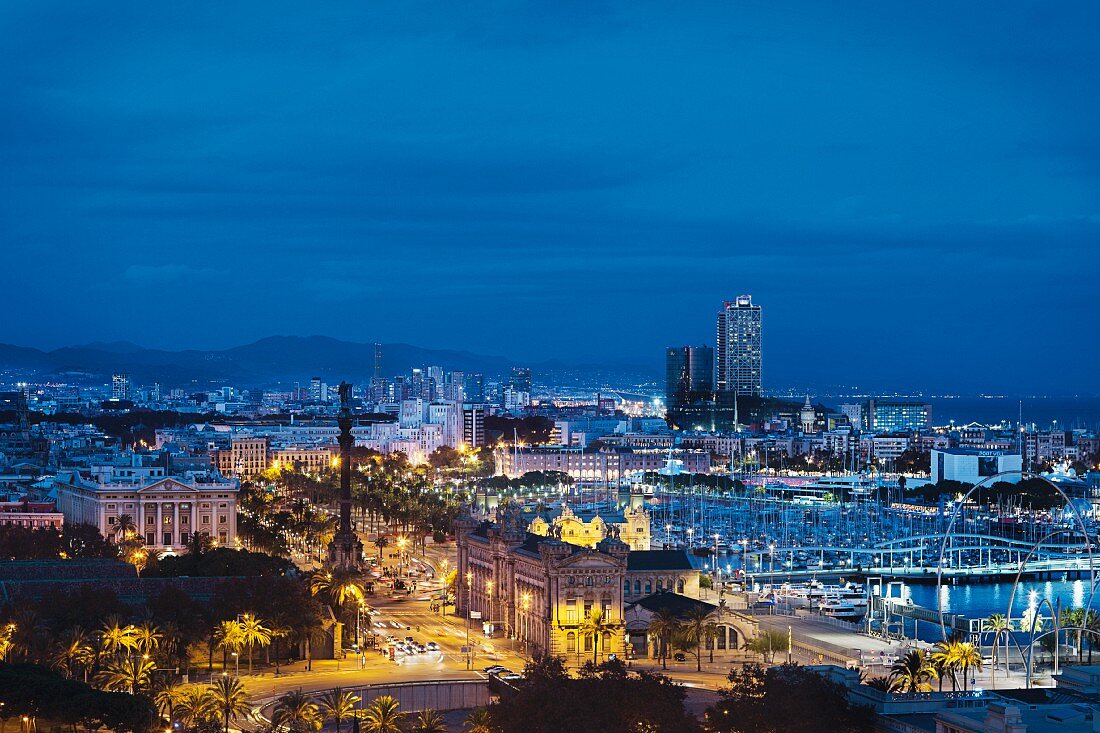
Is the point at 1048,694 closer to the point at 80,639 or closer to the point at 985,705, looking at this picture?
the point at 985,705

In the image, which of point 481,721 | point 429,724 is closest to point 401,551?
point 429,724

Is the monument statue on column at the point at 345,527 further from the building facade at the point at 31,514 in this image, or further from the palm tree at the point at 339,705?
the building facade at the point at 31,514

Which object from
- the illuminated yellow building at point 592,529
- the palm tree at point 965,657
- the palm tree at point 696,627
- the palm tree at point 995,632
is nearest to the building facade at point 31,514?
the illuminated yellow building at point 592,529

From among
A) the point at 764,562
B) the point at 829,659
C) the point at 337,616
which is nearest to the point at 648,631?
the point at 829,659

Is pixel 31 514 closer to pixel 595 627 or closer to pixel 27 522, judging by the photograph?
pixel 27 522

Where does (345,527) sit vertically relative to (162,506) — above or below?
above
